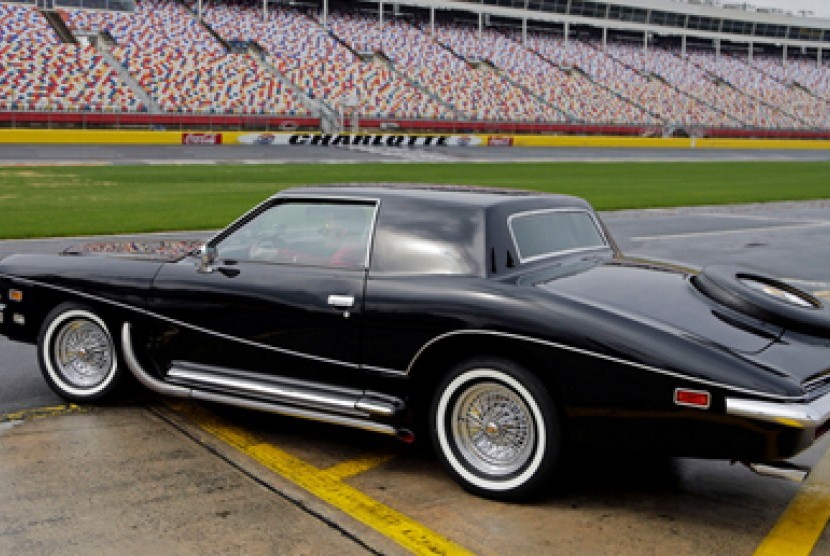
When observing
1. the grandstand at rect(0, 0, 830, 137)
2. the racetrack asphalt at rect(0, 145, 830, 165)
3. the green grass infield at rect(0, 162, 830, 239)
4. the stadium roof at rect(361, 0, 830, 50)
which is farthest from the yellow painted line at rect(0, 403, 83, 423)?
the stadium roof at rect(361, 0, 830, 50)

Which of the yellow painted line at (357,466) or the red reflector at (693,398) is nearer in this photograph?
the red reflector at (693,398)

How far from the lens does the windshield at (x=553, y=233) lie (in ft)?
14.6

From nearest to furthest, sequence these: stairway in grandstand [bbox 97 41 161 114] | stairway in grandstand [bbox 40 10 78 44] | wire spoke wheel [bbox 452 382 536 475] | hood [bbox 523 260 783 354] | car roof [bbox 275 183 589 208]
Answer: hood [bbox 523 260 783 354]
wire spoke wheel [bbox 452 382 536 475]
car roof [bbox 275 183 589 208]
stairway in grandstand [bbox 97 41 161 114]
stairway in grandstand [bbox 40 10 78 44]

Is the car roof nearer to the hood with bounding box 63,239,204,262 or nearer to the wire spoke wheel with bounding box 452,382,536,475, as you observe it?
the hood with bounding box 63,239,204,262

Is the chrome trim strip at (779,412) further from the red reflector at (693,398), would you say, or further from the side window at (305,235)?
the side window at (305,235)

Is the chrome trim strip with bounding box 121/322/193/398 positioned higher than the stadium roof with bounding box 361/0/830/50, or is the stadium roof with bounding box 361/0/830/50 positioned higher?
the stadium roof with bounding box 361/0/830/50

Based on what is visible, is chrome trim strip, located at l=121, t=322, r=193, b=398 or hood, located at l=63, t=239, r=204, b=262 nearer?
chrome trim strip, located at l=121, t=322, r=193, b=398

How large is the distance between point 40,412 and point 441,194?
8.47 ft

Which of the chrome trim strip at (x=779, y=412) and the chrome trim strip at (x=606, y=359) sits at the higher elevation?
the chrome trim strip at (x=606, y=359)

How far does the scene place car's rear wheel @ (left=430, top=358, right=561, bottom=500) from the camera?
12.6 feet

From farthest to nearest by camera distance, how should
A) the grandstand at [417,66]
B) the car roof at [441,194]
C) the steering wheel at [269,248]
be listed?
the grandstand at [417,66] < the steering wheel at [269,248] < the car roof at [441,194]

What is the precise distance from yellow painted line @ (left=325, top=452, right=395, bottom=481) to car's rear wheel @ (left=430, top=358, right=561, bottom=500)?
43 centimetres

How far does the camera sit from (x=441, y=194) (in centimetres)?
466

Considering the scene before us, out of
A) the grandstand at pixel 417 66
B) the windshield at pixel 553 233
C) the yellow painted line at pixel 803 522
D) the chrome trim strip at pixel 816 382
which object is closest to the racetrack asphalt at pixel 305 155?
the grandstand at pixel 417 66
